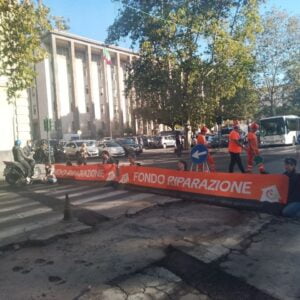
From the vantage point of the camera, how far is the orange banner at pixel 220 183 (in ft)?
24.7

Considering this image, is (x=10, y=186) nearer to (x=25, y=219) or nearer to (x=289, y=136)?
(x=25, y=219)

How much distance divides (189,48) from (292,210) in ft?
74.7

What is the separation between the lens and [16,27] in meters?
12.4

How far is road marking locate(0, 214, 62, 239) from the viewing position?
691 cm

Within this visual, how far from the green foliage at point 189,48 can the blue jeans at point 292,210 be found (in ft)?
70.5

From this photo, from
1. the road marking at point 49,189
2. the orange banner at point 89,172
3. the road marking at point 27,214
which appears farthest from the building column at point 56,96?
Result: the road marking at point 27,214

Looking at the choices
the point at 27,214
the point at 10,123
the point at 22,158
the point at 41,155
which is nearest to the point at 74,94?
the point at 41,155

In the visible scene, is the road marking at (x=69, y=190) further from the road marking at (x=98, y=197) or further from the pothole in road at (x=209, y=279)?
the pothole in road at (x=209, y=279)

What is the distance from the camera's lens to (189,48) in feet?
92.2

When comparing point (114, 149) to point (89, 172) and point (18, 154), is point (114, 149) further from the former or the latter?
point (89, 172)

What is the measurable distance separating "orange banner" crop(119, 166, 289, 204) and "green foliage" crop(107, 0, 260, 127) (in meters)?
18.6

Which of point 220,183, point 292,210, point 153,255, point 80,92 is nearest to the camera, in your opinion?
point 153,255

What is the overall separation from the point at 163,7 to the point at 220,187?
22640mm

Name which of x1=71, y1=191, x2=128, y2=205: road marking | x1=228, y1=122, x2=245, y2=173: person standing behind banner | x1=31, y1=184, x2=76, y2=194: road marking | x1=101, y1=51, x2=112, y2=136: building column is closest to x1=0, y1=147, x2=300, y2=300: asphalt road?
x1=71, y1=191, x2=128, y2=205: road marking
